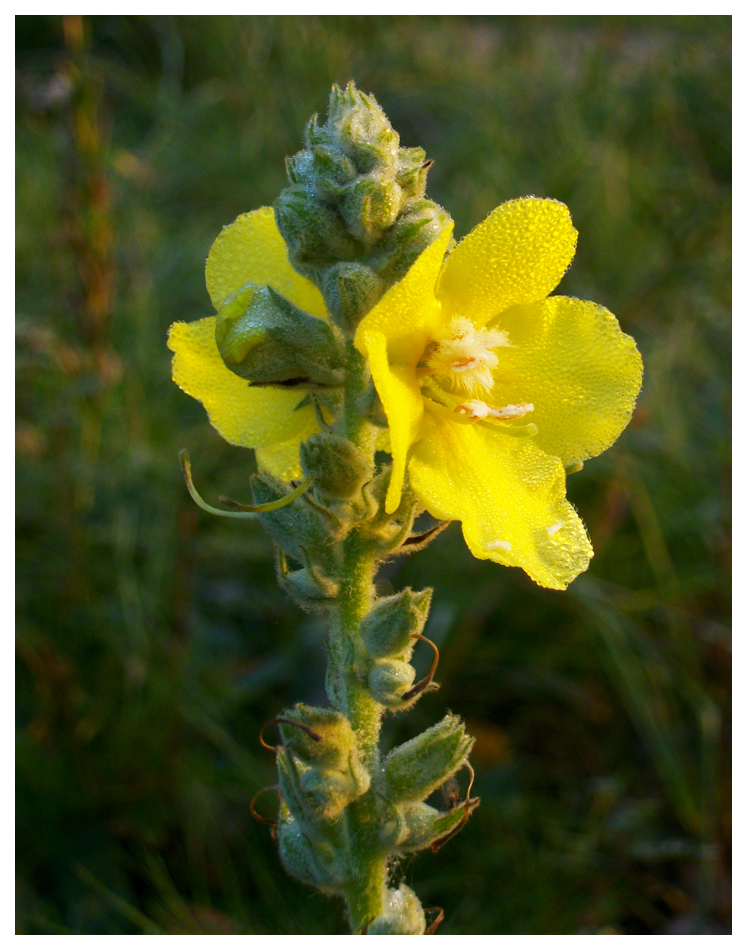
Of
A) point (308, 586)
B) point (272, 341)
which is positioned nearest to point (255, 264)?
point (272, 341)

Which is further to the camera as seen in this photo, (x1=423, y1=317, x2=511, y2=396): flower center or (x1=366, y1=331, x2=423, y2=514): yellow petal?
(x1=423, y1=317, x2=511, y2=396): flower center

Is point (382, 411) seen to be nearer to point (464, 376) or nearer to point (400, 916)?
point (464, 376)

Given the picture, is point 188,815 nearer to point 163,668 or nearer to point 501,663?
point 163,668

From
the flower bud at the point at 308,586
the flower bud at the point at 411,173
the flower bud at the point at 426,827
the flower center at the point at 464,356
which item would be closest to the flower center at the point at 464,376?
the flower center at the point at 464,356

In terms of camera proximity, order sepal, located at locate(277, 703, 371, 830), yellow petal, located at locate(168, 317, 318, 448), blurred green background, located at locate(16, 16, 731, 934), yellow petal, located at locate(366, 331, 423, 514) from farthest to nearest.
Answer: blurred green background, located at locate(16, 16, 731, 934)
yellow petal, located at locate(168, 317, 318, 448)
sepal, located at locate(277, 703, 371, 830)
yellow petal, located at locate(366, 331, 423, 514)

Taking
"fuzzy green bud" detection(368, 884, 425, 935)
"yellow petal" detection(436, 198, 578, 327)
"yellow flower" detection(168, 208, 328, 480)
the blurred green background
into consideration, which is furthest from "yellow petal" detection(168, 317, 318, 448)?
the blurred green background

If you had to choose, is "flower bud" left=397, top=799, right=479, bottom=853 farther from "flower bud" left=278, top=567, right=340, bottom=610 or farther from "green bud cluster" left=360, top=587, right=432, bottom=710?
"flower bud" left=278, top=567, right=340, bottom=610
